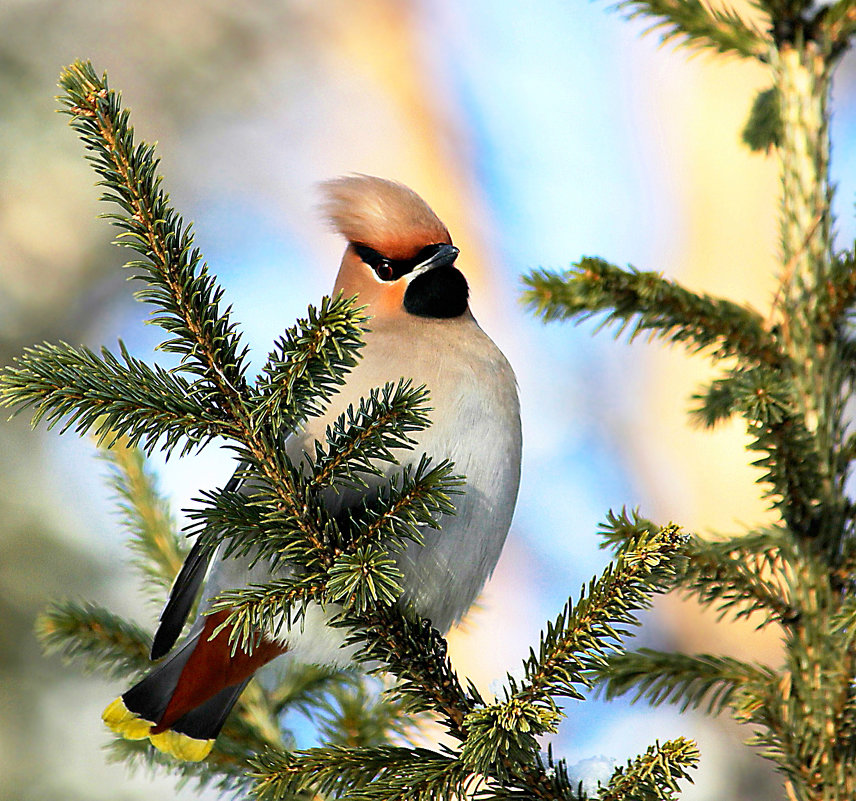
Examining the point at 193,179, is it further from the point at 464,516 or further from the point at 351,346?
the point at 351,346

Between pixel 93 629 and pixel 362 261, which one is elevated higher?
pixel 362 261

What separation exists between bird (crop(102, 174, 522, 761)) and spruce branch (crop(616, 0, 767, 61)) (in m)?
0.61

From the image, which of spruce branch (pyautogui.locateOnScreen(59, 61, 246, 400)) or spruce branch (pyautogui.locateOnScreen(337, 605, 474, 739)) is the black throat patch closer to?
spruce branch (pyautogui.locateOnScreen(337, 605, 474, 739))

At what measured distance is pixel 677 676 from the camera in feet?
5.40

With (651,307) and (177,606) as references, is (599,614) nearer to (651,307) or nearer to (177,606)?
(651,307)

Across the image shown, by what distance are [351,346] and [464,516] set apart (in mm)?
853

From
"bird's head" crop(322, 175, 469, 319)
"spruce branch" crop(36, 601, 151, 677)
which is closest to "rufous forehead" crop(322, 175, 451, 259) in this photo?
"bird's head" crop(322, 175, 469, 319)

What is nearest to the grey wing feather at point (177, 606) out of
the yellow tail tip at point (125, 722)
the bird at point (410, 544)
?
the bird at point (410, 544)

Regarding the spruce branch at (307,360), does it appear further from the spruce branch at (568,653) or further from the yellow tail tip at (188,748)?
the yellow tail tip at (188,748)

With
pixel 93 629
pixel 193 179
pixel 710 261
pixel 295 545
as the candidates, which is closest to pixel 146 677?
pixel 93 629

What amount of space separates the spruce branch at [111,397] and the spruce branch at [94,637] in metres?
0.85

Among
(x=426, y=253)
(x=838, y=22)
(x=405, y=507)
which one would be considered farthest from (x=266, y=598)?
(x=838, y=22)

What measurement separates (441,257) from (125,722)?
1107 millimetres

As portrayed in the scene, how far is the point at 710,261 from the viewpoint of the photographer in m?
5.50
